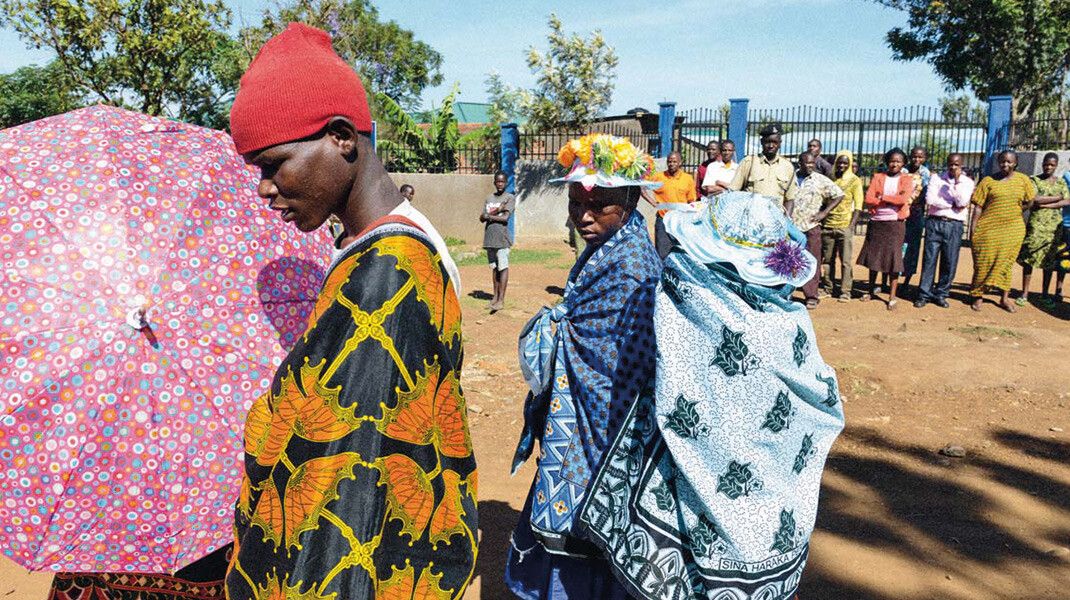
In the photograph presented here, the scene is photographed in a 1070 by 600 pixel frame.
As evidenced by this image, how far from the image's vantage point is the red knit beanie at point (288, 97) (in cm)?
147

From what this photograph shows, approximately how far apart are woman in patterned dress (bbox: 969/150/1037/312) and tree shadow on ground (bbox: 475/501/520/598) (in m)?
8.01

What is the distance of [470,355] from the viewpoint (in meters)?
7.86

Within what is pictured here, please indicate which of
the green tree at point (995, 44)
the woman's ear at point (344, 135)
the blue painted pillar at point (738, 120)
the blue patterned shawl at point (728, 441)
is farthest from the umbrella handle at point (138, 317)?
the green tree at point (995, 44)

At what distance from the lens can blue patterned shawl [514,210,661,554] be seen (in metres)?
2.72

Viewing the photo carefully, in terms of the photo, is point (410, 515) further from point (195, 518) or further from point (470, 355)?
point (470, 355)

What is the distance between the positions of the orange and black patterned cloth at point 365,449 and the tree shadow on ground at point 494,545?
2203 mm

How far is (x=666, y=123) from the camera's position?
53.1 ft

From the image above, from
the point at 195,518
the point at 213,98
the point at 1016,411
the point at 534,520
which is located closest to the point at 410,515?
the point at 195,518

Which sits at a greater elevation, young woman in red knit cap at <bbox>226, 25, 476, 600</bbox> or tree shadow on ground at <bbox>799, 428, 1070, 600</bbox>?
young woman in red knit cap at <bbox>226, 25, 476, 600</bbox>

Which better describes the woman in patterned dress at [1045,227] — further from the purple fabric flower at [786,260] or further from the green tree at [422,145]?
the green tree at [422,145]

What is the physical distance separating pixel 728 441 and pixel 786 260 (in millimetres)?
553

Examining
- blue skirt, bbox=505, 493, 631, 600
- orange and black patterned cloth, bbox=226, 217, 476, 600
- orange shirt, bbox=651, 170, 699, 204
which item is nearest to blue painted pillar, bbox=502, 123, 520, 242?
orange shirt, bbox=651, 170, 699, 204

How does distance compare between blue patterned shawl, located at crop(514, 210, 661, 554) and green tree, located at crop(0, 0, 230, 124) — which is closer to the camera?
blue patterned shawl, located at crop(514, 210, 661, 554)

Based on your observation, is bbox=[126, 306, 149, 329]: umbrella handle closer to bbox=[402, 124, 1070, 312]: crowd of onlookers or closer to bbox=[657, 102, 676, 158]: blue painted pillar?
bbox=[402, 124, 1070, 312]: crowd of onlookers
